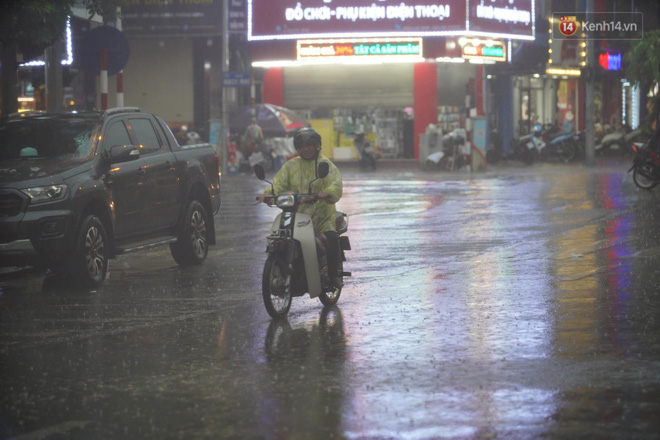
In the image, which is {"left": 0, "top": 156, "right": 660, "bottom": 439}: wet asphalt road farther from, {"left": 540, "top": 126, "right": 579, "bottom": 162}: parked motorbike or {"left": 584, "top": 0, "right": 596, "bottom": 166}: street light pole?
{"left": 540, "top": 126, "right": 579, "bottom": 162}: parked motorbike

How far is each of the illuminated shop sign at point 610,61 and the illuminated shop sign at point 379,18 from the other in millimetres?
11581

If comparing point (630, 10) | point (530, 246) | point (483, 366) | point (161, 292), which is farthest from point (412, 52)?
point (483, 366)

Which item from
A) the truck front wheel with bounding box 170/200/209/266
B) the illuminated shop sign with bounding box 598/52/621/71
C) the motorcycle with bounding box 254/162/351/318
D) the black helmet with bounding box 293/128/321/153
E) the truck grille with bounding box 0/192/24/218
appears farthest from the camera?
the illuminated shop sign with bounding box 598/52/621/71

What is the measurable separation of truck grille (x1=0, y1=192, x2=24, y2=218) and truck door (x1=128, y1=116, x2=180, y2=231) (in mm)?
1944

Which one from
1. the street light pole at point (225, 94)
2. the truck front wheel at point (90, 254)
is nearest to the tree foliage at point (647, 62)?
the street light pole at point (225, 94)

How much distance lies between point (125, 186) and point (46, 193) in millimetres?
1311

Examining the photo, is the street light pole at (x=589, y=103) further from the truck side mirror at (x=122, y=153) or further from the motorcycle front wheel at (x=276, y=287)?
the motorcycle front wheel at (x=276, y=287)

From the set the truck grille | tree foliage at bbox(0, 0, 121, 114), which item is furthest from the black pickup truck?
tree foliage at bbox(0, 0, 121, 114)

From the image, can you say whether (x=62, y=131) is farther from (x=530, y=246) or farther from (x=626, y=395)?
(x=626, y=395)

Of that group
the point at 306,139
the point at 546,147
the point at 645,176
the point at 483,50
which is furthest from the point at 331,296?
the point at 546,147

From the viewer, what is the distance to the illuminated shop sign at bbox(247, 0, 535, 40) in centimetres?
4303

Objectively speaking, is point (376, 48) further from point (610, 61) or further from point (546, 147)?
point (610, 61)

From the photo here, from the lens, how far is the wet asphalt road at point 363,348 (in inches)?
251

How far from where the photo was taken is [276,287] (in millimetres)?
9906
